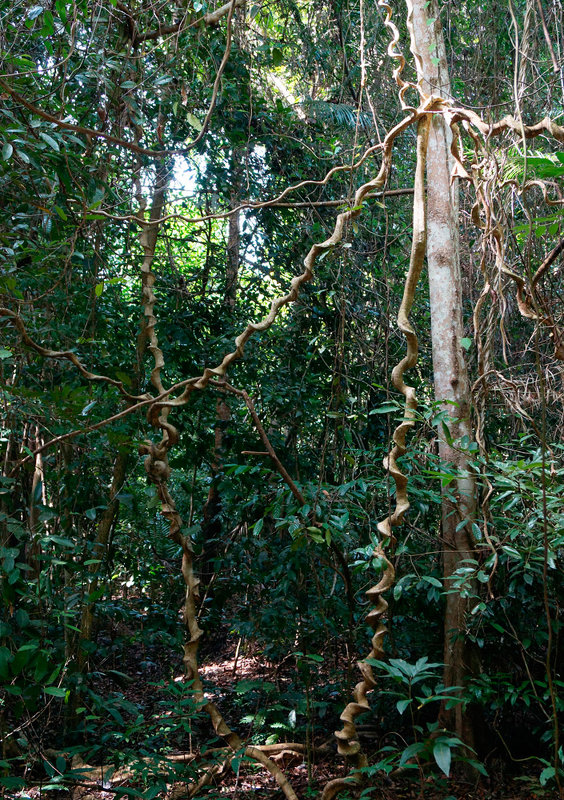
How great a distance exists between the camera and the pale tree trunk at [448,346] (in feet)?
8.61

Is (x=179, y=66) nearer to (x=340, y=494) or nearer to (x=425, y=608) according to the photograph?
(x=340, y=494)

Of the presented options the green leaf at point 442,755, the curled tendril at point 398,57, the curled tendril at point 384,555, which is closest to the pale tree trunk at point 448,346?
the curled tendril at point 398,57

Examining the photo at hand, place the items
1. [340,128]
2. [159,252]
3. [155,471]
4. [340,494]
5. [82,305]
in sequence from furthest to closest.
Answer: [340,128]
[159,252]
[82,305]
[340,494]
[155,471]

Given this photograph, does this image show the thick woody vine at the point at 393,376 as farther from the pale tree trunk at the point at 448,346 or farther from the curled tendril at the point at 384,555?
the pale tree trunk at the point at 448,346

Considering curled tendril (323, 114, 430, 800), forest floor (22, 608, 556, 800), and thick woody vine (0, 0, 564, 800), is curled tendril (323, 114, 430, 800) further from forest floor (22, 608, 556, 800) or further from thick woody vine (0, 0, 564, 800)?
forest floor (22, 608, 556, 800)

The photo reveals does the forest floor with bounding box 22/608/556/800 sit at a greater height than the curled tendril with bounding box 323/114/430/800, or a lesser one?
lesser

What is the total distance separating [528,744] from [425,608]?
0.64m

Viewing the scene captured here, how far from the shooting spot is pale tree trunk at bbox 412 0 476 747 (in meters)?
2.62

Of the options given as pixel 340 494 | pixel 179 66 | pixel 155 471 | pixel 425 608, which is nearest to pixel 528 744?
pixel 425 608

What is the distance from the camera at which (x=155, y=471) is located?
2246mm

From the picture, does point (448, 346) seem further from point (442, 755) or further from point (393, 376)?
point (442, 755)

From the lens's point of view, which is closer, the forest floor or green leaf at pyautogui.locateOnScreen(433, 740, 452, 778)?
green leaf at pyautogui.locateOnScreen(433, 740, 452, 778)

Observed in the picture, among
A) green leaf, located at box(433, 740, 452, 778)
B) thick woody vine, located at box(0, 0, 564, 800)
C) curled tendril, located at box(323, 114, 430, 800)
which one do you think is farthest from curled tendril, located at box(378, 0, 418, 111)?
green leaf, located at box(433, 740, 452, 778)

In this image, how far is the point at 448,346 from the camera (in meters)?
2.82
